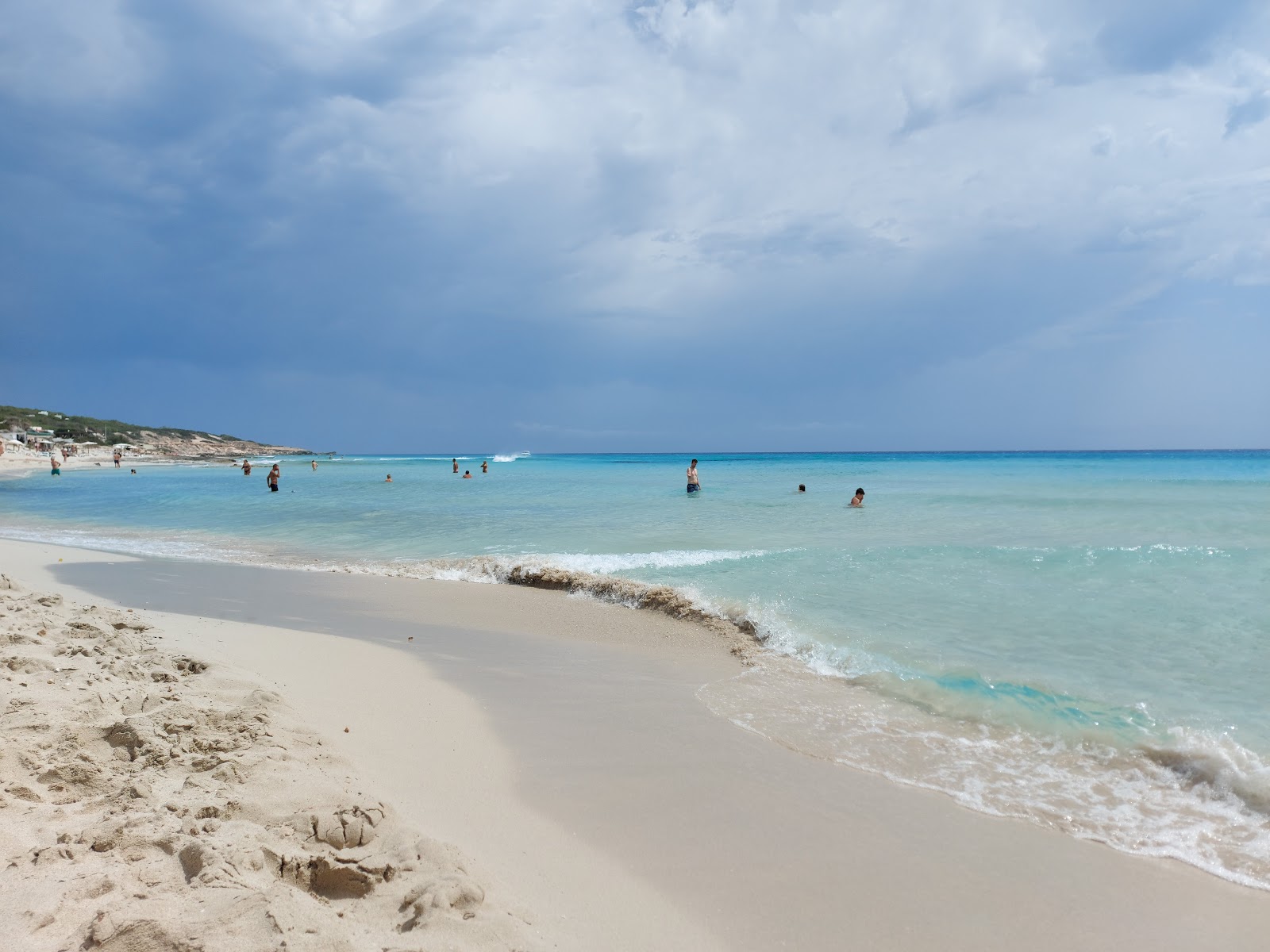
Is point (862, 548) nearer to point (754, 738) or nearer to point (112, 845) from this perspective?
point (754, 738)

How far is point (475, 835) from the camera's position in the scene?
11.3 ft

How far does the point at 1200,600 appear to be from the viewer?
28.1ft

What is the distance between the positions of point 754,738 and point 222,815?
3389mm

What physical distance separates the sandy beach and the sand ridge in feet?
0.04

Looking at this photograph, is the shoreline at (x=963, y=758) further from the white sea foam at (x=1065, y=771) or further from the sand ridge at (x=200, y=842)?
the sand ridge at (x=200, y=842)

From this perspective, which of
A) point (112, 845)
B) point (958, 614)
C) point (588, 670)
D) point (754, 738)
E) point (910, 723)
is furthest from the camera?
point (958, 614)

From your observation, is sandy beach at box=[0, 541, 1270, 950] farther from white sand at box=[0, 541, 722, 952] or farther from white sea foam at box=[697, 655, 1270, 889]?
white sea foam at box=[697, 655, 1270, 889]

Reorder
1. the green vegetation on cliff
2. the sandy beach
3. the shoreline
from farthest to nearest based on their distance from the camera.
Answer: the green vegetation on cliff, the shoreline, the sandy beach

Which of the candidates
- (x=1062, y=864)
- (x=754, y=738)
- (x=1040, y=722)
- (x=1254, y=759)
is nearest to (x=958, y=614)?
(x=1040, y=722)


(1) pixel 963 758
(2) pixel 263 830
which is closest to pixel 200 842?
(2) pixel 263 830

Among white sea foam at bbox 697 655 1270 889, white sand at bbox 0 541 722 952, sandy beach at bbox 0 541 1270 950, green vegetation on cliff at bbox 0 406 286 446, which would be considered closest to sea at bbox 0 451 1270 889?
white sea foam at bbox 697 655 1270 889

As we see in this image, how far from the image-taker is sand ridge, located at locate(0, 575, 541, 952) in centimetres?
233

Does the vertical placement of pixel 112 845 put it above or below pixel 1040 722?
above

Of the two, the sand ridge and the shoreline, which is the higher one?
the sand ridge
